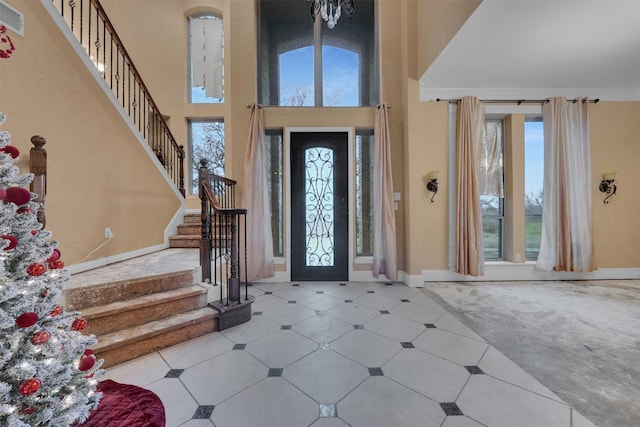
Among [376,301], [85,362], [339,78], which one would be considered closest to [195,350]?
[85,362]

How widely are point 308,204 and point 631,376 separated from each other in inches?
140

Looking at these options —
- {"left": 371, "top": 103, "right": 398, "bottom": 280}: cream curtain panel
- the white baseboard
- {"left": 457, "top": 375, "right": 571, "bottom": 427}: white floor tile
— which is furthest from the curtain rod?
{"left": 457, "top": 375, "right": 571, "bottom": 427}: white floor tile

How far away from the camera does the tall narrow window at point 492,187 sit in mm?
4090

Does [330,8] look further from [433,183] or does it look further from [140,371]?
[140,371]

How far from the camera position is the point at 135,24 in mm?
4965

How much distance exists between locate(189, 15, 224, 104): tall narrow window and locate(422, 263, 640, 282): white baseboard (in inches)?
234

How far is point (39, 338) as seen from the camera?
862mm

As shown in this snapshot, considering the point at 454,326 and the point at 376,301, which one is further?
the point at 376,301

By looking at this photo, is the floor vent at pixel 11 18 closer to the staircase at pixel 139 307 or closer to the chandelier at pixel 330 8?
the staircase at pixel 139 307

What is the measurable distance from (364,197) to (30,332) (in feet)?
12.5

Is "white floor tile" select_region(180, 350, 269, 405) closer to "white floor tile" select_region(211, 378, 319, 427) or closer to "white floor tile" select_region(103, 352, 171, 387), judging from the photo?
"white floor tile" select_region(211, 378, 319, 427)

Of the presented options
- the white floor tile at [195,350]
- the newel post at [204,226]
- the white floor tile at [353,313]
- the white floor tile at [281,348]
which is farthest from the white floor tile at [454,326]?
the newel post at [204,226]

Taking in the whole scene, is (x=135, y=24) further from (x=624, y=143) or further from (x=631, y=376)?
(x=624, y=143)

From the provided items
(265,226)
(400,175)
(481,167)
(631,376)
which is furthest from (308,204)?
(631,376)
